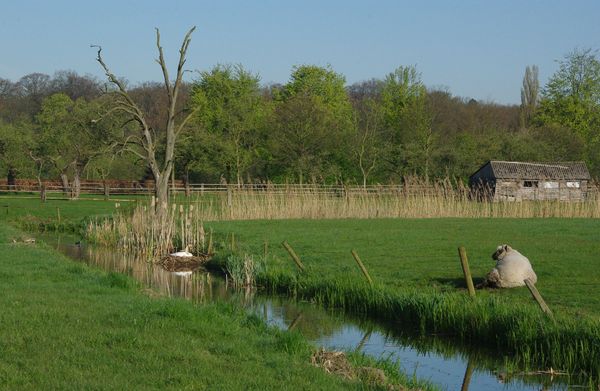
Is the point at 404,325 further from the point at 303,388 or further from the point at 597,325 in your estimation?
the point at 303,388

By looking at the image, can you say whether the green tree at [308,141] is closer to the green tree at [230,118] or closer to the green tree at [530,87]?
the green tree at [230,118]

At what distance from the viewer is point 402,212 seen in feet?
124

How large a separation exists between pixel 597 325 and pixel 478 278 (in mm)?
5486

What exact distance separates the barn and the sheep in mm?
42997

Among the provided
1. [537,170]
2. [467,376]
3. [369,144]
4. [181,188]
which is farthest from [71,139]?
[467,376]

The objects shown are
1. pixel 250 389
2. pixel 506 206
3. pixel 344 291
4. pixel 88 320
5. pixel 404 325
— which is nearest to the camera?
pixel 250 389

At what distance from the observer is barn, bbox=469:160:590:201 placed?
58156mm

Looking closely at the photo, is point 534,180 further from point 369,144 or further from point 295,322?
point 295,322

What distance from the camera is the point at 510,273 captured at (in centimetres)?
1524

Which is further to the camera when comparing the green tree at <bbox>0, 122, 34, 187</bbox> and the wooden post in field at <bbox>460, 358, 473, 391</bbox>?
the green tree at <bbox>0, 122, 34, 187</bbox>

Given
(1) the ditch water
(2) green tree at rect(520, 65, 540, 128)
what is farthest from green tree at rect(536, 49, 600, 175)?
(1) the ditch water

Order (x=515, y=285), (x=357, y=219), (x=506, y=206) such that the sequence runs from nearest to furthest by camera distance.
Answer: (x=515, y=285), (x=357, y=219), (x=506, y=206)

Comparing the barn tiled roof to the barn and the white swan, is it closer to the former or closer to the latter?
the barn

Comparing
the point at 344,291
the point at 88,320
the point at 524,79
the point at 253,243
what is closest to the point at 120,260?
the point at 253,243
